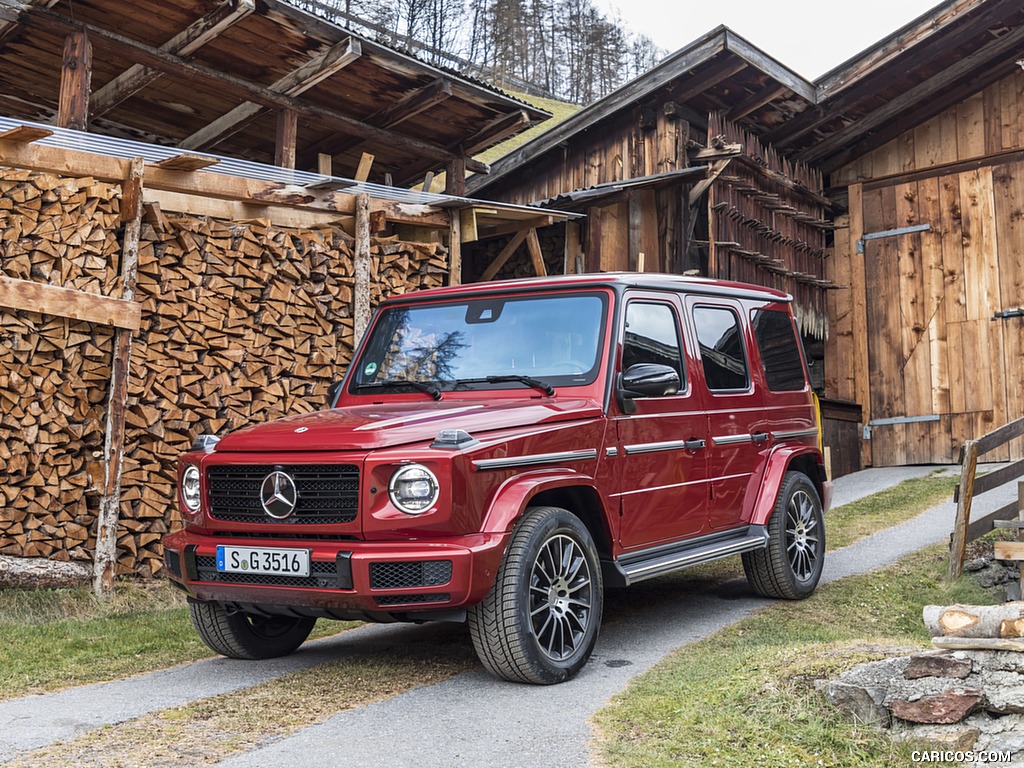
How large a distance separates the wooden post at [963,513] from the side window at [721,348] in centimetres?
224

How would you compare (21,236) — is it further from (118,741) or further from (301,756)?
(301,756)

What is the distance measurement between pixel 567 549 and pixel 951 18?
1133 centimetres

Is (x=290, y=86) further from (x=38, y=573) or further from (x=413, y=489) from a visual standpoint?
(x=413, y=489)

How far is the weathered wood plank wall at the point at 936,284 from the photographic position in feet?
45.9

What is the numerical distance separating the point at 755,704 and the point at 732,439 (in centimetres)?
267

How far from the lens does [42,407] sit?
7.55m

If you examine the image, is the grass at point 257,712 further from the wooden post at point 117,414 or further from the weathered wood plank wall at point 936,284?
the weathered wood plank wall at point 936,284

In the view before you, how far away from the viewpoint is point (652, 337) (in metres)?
6.06

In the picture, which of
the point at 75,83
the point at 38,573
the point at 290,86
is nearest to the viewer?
the point at 38,573

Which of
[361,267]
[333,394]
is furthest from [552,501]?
[361,267]

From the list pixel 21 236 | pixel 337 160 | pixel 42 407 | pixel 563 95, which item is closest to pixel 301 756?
pixel 42 407

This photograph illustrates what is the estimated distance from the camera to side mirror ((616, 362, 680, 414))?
5.48 metres

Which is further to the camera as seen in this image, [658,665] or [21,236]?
[21,236]

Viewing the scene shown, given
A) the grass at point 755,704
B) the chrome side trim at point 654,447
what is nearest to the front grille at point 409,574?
the grass at point 755,704
